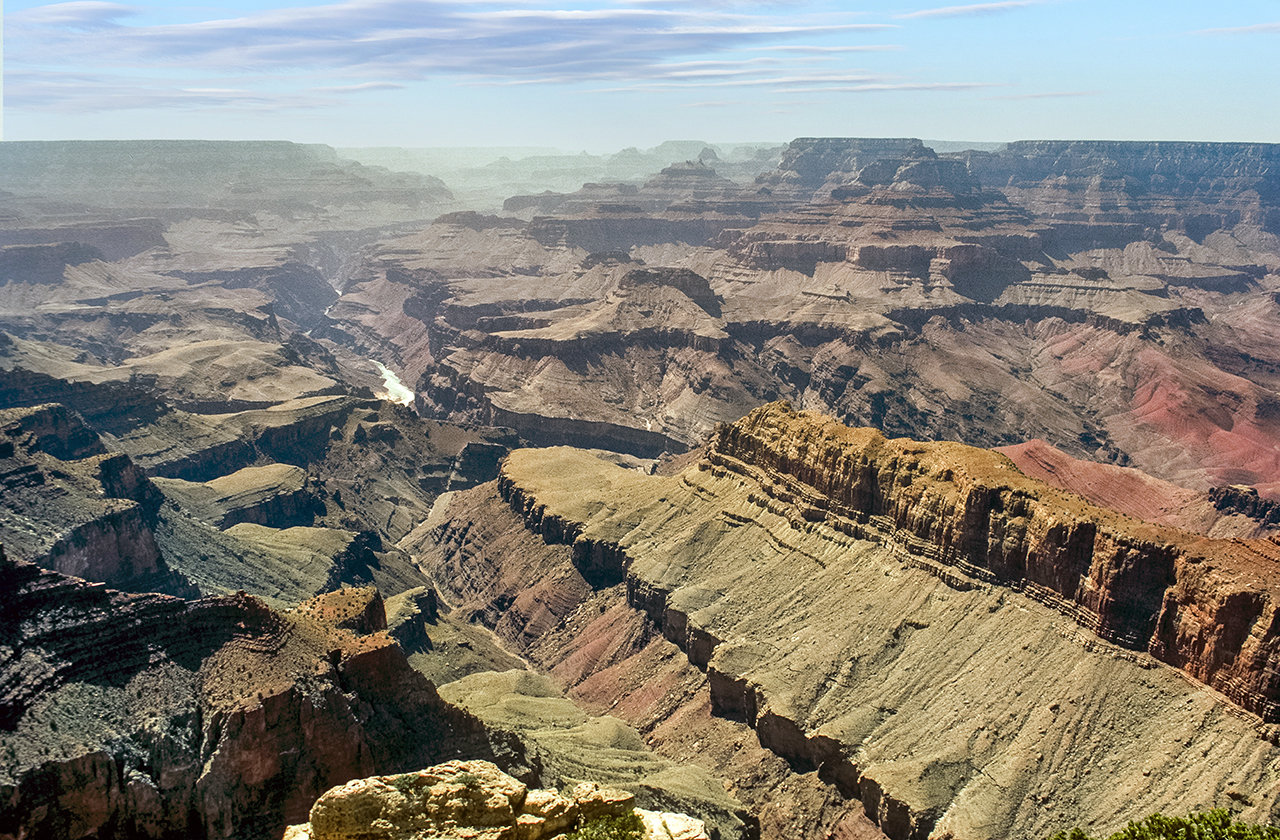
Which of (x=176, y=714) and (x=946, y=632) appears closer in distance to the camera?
(x=176, y=714)

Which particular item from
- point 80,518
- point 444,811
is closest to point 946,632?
point 444,811

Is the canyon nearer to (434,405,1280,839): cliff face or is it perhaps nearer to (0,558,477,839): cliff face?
(0,558,477,839): cliff face

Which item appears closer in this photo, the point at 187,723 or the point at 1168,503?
the point at 187,723

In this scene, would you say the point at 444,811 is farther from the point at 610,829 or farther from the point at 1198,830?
the point at 1198,830

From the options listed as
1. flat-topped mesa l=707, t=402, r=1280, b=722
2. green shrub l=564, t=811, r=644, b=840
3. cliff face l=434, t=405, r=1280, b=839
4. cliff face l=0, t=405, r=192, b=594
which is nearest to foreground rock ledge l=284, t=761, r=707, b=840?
green shrub l=564, t=811, r=644, b=840

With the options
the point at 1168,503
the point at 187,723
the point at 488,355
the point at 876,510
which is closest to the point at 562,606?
the point at 876,510

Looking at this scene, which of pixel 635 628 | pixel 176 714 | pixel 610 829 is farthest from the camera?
pixel 635 628

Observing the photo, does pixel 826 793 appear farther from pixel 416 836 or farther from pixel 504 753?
pixel 416 836

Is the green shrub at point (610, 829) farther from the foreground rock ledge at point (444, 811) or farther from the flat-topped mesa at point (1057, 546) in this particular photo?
the flat-topped mesa at point (1057, 546)
